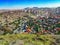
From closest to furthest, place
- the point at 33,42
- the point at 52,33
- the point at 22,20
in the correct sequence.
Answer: the point at 33,42 < the point at 52,33 < the point at 22,20

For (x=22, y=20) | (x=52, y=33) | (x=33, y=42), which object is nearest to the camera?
(x=33, y=42)

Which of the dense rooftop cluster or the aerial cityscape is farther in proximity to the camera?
the dense rooftop cluster

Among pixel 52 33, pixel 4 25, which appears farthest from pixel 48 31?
pixel 4 25

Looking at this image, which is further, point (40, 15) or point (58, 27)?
point (40, 15)

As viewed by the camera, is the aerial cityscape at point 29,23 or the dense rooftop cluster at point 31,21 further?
the dense rooftop cluster at point 31,21

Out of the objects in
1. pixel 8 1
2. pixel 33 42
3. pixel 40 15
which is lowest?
pixel 33 42

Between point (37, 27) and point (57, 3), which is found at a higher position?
point (57, 3)

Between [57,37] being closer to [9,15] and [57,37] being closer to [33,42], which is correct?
[33,42]
